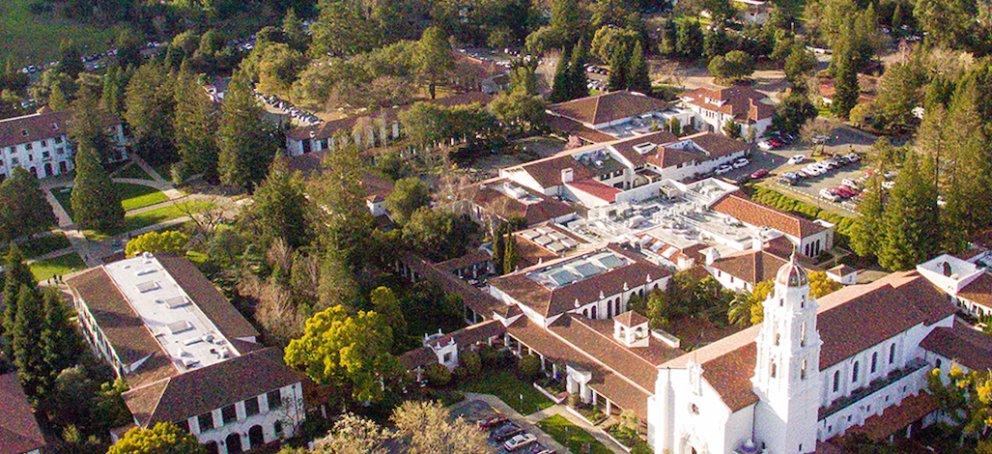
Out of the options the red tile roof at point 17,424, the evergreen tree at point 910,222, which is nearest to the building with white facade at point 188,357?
the red tile roof at point 17,424

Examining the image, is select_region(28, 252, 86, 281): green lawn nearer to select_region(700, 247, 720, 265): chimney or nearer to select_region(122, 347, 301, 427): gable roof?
select_region(122, 347, 301, 427): gable roof

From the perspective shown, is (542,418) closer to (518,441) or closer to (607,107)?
(518,441)

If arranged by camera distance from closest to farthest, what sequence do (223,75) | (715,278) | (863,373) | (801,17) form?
(863,373), (715,278), (223,75), (801,17)

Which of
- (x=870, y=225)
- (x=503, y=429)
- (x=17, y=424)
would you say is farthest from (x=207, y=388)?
(x=870, y=225)

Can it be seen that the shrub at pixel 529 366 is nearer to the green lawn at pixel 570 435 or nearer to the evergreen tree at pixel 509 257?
the green lawn at pixel 570 435

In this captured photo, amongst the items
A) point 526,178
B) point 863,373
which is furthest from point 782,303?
point 526,178

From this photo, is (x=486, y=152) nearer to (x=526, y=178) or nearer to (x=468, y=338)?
(x=526, y=178)

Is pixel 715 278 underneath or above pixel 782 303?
underneath

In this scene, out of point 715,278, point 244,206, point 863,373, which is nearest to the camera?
point 863,373
